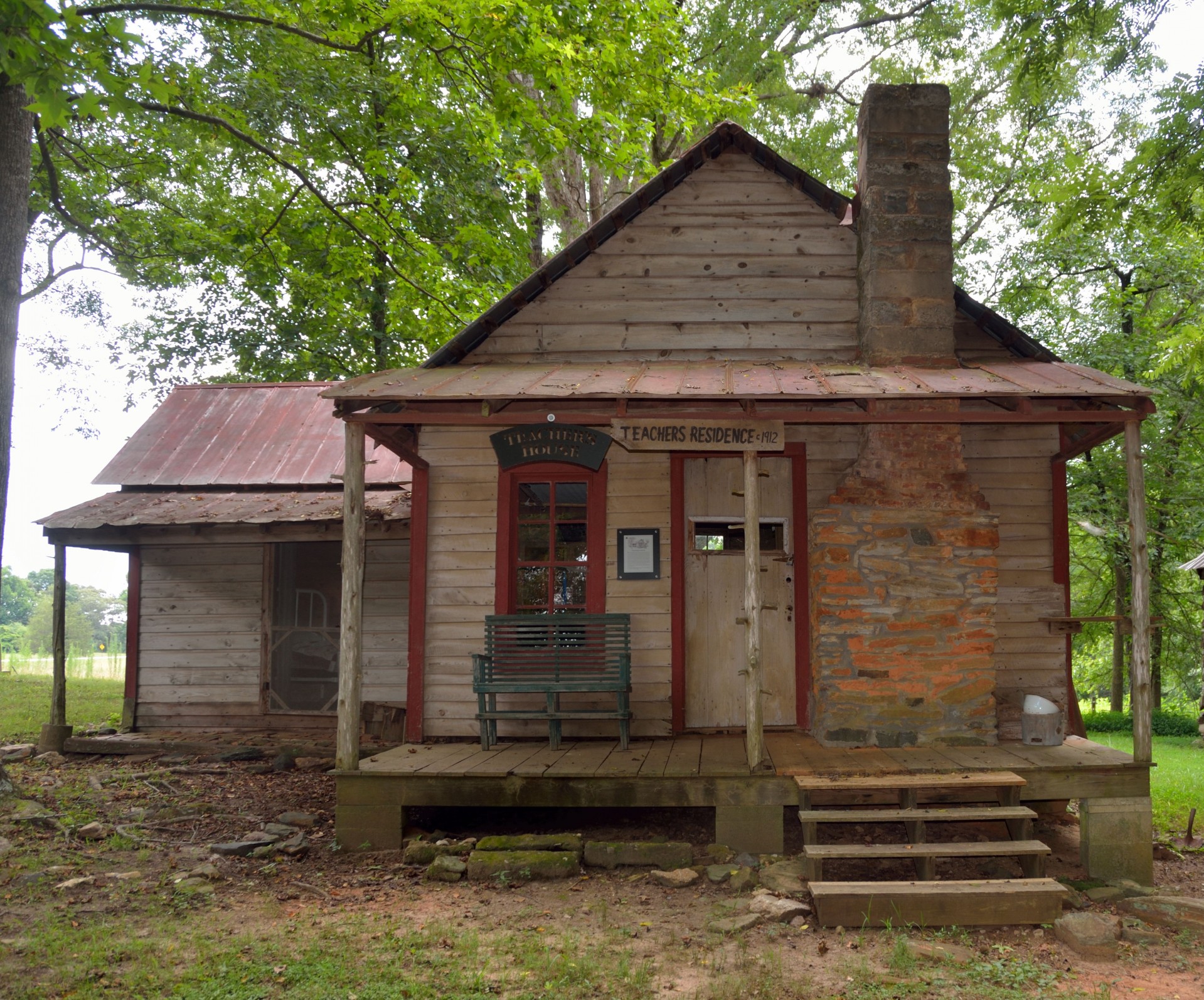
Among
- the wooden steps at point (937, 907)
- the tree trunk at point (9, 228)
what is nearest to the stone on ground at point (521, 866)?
the wooden steps at point (937, 907)

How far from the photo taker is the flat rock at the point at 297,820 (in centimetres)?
732

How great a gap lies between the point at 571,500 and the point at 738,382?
2.22m

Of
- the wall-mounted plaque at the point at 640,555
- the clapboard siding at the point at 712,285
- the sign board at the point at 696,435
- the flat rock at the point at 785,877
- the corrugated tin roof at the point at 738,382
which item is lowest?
the flat rock at the point at 785,877

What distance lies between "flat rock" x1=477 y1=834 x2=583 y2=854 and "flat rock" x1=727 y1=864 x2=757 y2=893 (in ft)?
3.53

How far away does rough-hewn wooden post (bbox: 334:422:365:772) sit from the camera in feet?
21.7

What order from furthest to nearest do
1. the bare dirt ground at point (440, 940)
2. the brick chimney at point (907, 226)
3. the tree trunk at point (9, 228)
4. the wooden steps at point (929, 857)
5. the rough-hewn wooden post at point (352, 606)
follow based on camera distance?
the tree trunk at point (9, 228) → the brick chimney at point (907, 226) → the rough-hewn wooden post at point (352, 606) → the wooden steps at point (929, 857) → the bare dirt ground at point (440, 940)

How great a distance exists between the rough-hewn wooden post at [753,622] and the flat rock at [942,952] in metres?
1.69

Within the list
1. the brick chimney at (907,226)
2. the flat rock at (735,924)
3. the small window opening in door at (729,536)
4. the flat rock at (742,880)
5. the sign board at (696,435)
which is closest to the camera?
the flat rock at (735,924)

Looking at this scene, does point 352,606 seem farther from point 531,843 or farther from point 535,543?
point 531,843

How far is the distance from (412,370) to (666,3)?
840cm

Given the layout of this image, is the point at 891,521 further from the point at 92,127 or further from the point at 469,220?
the point at 92,127

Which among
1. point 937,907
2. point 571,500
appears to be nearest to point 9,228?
point 571,500

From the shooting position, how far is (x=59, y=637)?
35.1ft

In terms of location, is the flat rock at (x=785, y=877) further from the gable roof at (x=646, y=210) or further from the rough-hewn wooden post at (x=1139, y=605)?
the gable roof at (x=646, y=210)
